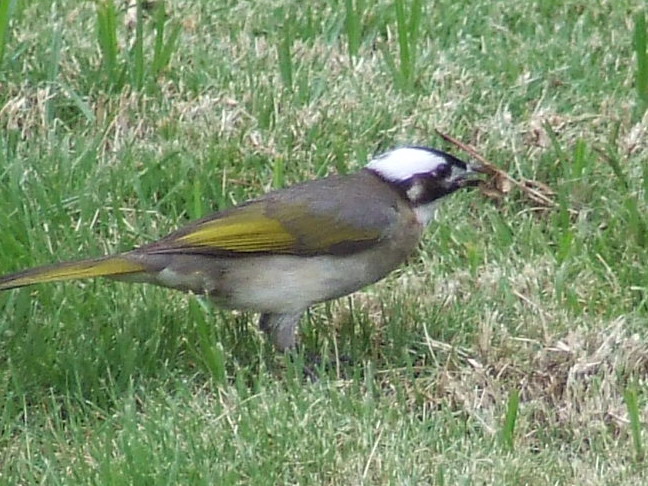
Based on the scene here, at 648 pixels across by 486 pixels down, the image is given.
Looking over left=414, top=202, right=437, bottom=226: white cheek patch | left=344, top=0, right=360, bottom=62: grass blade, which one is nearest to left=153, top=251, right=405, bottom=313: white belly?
left=414, top=202, right=437, bottom=226: white cheek patch

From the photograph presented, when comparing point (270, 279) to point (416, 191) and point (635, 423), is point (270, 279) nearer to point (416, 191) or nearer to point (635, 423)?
point (416, 191)

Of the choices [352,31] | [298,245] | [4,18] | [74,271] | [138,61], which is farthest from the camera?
[352,31]

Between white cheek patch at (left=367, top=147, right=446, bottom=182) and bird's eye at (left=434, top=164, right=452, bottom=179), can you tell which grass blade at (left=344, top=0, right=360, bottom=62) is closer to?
white cheek patch at (left=367, top=147, right=446, bottom=182)

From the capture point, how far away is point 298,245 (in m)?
5.41

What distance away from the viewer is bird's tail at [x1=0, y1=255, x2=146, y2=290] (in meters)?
5.00

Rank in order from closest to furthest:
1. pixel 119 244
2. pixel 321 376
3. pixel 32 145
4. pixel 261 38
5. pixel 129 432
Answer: pixel 129 432 < pixel 321 376 < pixel 119 244 < pixel 32 145 < pixel 261 38

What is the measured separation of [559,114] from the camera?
680 cm

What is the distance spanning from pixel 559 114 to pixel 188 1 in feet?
6.11

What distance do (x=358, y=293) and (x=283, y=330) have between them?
533mm

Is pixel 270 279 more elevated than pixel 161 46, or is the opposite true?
pixel 161 46

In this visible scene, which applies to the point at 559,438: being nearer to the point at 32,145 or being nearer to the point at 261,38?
the point at 32,145

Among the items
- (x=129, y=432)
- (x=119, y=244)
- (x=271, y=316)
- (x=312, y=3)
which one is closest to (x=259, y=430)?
(x=129, y=432)

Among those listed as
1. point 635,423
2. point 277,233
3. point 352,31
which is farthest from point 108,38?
point 635,423

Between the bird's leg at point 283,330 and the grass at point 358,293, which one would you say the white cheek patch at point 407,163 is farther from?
the bird's leg at point 283,330
